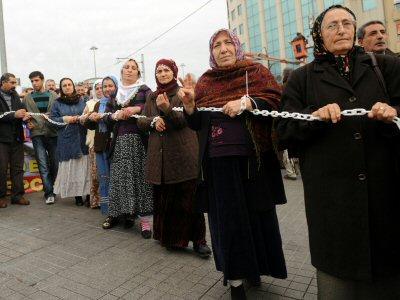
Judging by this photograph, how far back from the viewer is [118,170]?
4539mm

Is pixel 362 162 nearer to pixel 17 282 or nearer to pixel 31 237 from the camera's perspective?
pixel 17 282

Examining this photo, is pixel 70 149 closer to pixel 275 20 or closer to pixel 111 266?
pixel 111 266

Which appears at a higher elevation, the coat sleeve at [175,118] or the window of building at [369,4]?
the window of building at [369,4]

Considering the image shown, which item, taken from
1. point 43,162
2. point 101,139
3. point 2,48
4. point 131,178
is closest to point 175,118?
point 131,178

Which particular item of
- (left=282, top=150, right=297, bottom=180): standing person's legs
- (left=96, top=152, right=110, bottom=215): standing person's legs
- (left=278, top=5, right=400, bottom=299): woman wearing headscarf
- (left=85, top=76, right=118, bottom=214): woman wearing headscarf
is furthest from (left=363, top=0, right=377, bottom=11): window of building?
(left=278, top=5, right=400, bottom=299): woman wearing headscarf

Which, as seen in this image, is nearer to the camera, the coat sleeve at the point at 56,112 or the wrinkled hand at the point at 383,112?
the wrinkled hand at the point at 383,112

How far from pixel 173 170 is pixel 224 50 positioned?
151 centimetres

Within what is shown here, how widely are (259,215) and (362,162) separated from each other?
3.53 ft

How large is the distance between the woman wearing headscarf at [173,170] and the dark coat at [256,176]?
0.93 metres

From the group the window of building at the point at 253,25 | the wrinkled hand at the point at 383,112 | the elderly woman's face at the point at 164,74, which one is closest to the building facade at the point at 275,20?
the window of building at the point at 253,25

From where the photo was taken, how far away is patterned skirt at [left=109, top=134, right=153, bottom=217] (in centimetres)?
446

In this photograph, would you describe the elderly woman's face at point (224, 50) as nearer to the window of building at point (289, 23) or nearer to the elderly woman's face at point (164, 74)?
the elderly woman's face at point (164, 74)

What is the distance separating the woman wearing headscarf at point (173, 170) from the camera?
153 inches

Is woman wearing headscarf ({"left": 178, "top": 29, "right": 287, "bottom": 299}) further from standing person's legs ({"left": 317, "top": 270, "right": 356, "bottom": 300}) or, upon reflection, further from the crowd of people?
standing person's legs ({"left": 317, "top": 270, "right": 356, "bottom": 300})
